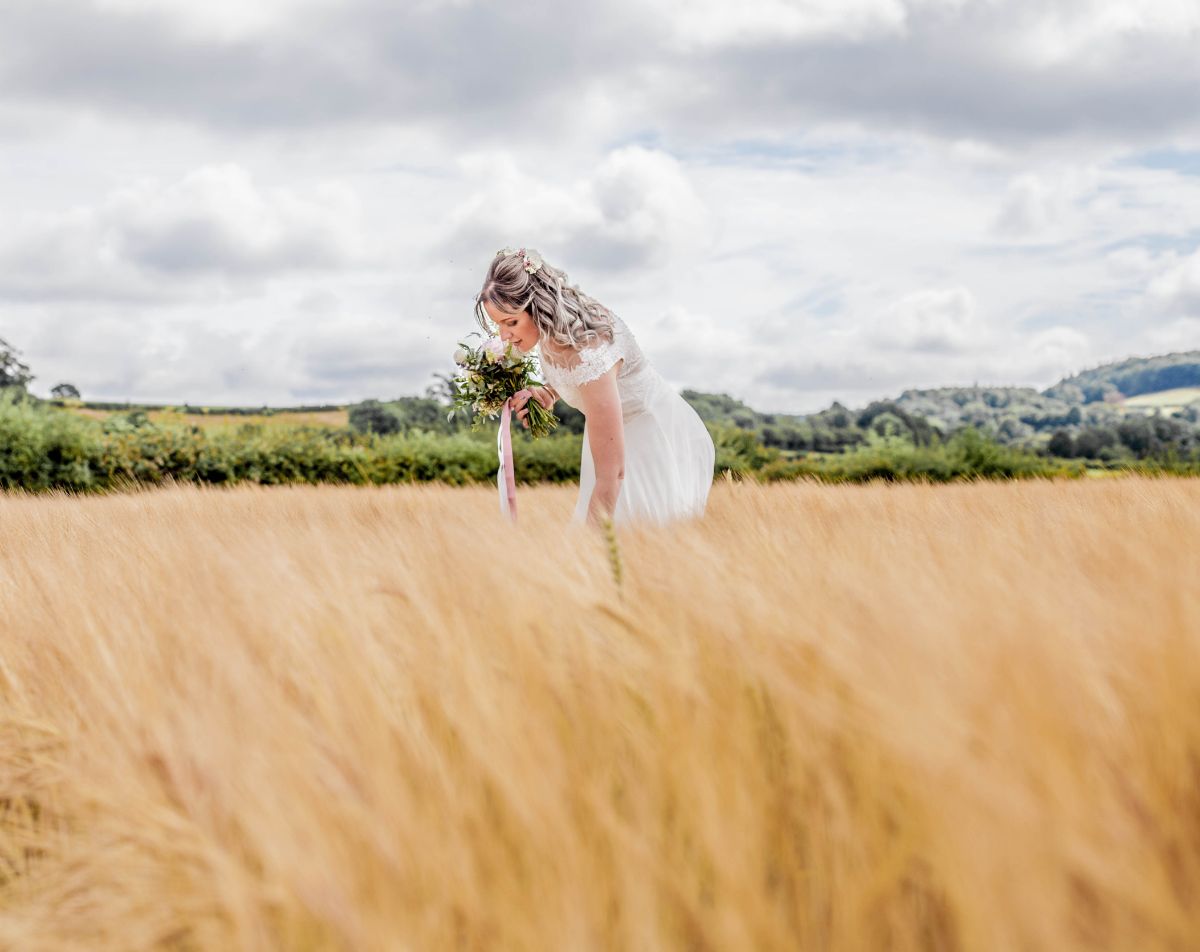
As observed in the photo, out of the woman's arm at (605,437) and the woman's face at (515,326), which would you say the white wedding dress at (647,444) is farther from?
the woman's arm at (605,437)

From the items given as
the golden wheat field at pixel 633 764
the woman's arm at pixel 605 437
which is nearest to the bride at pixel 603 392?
the woman's arm at pixel 605 437

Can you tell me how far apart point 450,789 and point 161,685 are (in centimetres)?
90

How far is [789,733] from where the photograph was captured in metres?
1.37

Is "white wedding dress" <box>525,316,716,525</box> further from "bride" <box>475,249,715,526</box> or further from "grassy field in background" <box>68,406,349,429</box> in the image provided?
"grassy field in background" <box>68,406,349,429</box>

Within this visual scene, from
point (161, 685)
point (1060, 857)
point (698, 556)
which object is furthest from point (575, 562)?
point (1060, 857)

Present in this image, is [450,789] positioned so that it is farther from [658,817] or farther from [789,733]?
[789,733]

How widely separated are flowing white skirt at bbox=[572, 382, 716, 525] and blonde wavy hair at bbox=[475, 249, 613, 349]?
22.2 inches

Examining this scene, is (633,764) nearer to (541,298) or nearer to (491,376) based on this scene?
(541,298)

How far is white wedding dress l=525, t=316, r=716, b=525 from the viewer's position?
4586 millimetres

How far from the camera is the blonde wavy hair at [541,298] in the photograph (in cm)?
426

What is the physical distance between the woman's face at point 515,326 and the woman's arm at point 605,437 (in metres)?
0.40

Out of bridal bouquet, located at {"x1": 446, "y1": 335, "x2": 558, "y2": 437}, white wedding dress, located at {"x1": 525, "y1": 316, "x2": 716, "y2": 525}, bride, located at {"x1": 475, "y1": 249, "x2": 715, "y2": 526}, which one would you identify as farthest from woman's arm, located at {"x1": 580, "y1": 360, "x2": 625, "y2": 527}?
bridal bouquet, located at {"x1": 446, "y1": 335, "x2": 558, "y2": 437}

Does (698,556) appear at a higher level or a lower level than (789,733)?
higher

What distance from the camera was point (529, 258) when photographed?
4359mm
